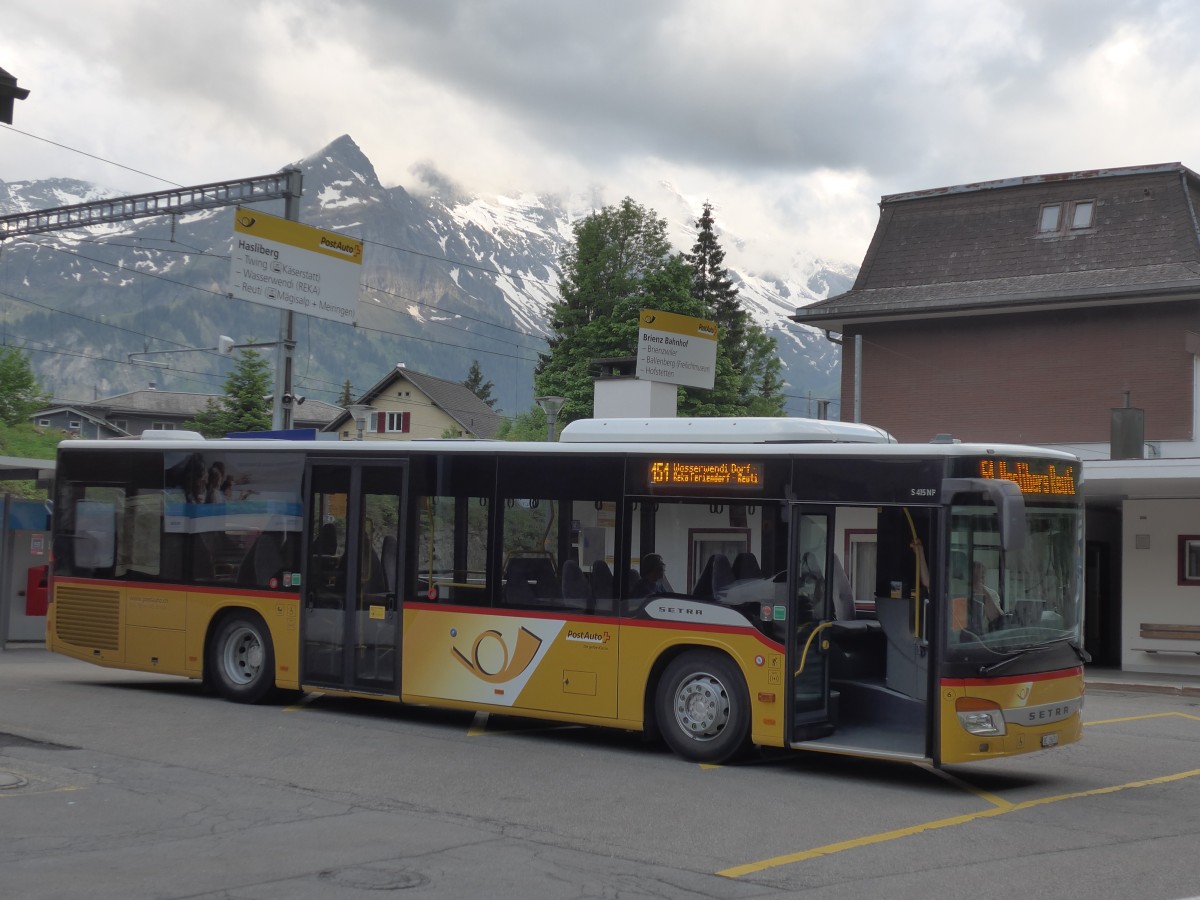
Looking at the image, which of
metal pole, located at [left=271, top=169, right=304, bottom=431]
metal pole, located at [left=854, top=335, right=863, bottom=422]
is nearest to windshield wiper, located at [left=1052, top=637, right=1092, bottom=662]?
metal pole, located at [left=271, top=169, right=304, bottom=431]

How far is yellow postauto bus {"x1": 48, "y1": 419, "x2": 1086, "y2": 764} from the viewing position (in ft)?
36.7

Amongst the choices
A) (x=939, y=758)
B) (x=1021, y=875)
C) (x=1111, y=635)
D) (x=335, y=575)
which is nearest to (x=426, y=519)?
(x=335, y=575)

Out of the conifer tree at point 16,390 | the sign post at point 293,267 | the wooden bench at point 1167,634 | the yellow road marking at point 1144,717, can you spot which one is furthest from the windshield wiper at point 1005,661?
the conifer tree at point 16,390

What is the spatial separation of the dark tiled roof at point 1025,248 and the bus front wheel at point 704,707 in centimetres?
2014

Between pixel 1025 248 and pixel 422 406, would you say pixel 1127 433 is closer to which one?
pixel 1025 248

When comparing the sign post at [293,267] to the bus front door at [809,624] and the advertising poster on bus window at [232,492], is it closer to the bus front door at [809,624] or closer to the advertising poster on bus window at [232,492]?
the advertising poster on bus window at [232,492]

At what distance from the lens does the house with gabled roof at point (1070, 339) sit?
25.4 metres

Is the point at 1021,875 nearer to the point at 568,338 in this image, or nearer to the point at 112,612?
the point at 112,612

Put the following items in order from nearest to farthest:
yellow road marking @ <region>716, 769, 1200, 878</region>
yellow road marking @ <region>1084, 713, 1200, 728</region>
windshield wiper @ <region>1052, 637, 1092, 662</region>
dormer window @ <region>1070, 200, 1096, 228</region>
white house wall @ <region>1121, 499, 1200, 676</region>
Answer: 1. yellow road marking @ <region>716, 769, 1200, 878</region>
2. windshield wiper @ <region>1052, 637, 1092, 662</region>
3. yellow road marking @ <region>1084, 713, 1200, 728</region>
4. white house wall @ <region>1121, 499, 1200, 676</region>
5. dormer window @ <region>1070, 200, 1096, 228</region>

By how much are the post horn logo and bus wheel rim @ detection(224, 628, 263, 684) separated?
9.27ft

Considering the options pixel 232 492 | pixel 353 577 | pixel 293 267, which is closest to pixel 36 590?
pixel 293 267

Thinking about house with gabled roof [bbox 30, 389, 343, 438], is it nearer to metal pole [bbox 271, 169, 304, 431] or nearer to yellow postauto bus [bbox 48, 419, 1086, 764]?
metal pole [bbox 271, 169, 304, 431]

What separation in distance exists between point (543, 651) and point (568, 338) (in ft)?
181

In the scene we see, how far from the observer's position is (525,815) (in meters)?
9.61
